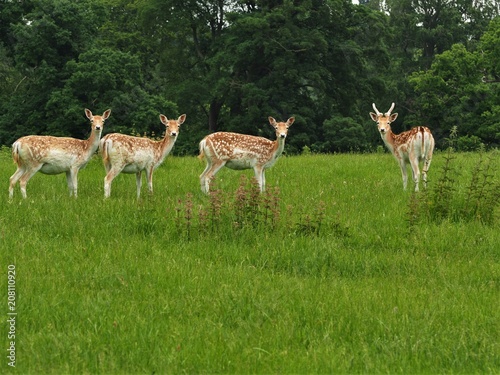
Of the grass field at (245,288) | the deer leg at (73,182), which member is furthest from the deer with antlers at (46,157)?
the grass field at (245,288)

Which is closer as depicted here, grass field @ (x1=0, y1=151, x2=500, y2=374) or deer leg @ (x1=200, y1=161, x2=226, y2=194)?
grass field @ (x1=0, y1=151, x2=500, y2=374)

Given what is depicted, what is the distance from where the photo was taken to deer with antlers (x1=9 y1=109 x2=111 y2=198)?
11.8 metres

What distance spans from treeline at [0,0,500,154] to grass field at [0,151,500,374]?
2298 cm

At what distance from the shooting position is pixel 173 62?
138 ft

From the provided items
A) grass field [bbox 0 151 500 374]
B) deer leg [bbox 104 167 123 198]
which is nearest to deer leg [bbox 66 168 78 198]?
grass field [bbox 0 151 500 374]

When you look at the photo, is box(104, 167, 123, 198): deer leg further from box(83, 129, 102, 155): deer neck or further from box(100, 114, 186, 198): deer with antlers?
box(83, 129, 102, 155): deer neck

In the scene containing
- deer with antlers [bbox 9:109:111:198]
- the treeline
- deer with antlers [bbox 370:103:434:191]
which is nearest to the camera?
deer with antlers [bbox 9:109:111:198]

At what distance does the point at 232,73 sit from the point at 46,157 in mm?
28366

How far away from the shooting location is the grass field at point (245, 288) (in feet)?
16.7

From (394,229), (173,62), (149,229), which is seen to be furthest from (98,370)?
(173,62)

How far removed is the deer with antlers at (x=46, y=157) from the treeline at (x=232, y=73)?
793 inches

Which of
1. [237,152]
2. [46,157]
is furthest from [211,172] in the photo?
[46,157]

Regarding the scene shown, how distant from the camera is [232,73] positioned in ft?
130

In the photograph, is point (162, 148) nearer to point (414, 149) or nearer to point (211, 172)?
point (211, 172)
